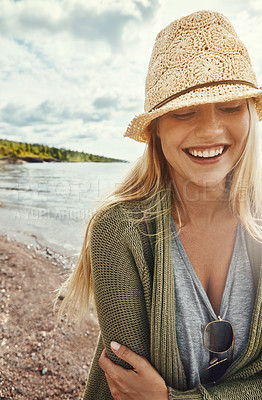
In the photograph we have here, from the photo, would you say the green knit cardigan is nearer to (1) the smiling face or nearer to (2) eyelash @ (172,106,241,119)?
(1) the smiling face

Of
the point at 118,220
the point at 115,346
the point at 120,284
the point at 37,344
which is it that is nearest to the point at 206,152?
the point at 118,220

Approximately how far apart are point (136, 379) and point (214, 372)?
1.96ft

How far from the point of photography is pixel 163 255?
1764mm

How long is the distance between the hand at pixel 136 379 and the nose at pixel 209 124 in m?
1.29

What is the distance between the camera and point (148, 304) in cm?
174

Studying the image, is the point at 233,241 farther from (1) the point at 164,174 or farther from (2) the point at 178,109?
(2) the point at 178,109

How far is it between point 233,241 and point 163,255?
0.55 m

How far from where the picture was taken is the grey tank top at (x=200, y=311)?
1757mm

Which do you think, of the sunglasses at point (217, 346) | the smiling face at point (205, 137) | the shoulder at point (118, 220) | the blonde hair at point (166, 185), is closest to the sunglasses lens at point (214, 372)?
the sunglasses at point (217, 346)

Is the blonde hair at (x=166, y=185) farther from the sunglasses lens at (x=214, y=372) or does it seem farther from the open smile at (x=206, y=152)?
the sunglasses lens at (x=214, y=372)

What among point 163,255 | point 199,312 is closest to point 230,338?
point 199,312

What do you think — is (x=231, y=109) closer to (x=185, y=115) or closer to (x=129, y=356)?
(x=185, y=115)

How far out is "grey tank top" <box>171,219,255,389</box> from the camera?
1757 mm

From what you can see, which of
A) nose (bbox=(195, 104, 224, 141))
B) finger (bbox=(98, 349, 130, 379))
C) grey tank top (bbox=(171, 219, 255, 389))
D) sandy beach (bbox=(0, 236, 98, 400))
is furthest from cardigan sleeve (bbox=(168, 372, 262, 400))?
sandy beach (bbox=(0, 236, 98, 400))
